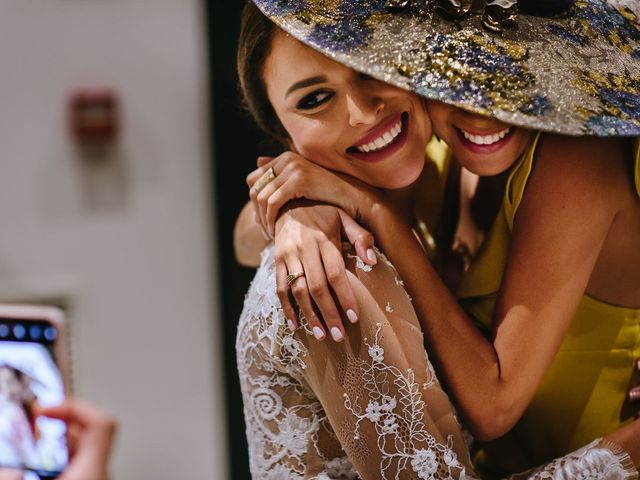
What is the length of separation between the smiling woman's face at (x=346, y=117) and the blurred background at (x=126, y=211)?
3.87 feet

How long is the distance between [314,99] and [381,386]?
307 mm

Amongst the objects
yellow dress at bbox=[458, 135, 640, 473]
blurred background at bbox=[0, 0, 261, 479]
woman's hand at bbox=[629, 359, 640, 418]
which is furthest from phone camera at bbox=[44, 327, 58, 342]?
blurred background at bbox=[0, 0, 261, 479]

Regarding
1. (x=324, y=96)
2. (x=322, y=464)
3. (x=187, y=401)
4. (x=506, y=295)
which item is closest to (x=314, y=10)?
(x=324, y=96)

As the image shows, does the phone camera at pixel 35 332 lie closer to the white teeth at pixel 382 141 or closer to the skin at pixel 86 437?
the skin at pixel 86 437

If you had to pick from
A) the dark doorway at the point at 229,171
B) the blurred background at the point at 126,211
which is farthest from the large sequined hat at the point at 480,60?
the blurred background at the point at 126,211

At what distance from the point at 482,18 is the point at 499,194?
0.81 feet

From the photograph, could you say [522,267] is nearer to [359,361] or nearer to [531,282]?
[531,282]

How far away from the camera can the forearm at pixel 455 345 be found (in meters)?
0.92

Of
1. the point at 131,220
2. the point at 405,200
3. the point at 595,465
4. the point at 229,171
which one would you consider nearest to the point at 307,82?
the point at 405,200

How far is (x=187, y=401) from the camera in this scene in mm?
2209

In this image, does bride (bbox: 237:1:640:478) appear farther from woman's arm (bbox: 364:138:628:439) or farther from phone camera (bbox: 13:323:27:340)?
phone camera (bbox: 13:323:27:340)

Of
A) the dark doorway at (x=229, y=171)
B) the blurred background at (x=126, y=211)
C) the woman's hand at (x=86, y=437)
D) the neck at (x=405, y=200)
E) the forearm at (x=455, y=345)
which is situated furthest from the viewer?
the blurred background at (x=126, y=211)

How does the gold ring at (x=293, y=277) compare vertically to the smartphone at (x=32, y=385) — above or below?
above

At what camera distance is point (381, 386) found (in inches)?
35.6
